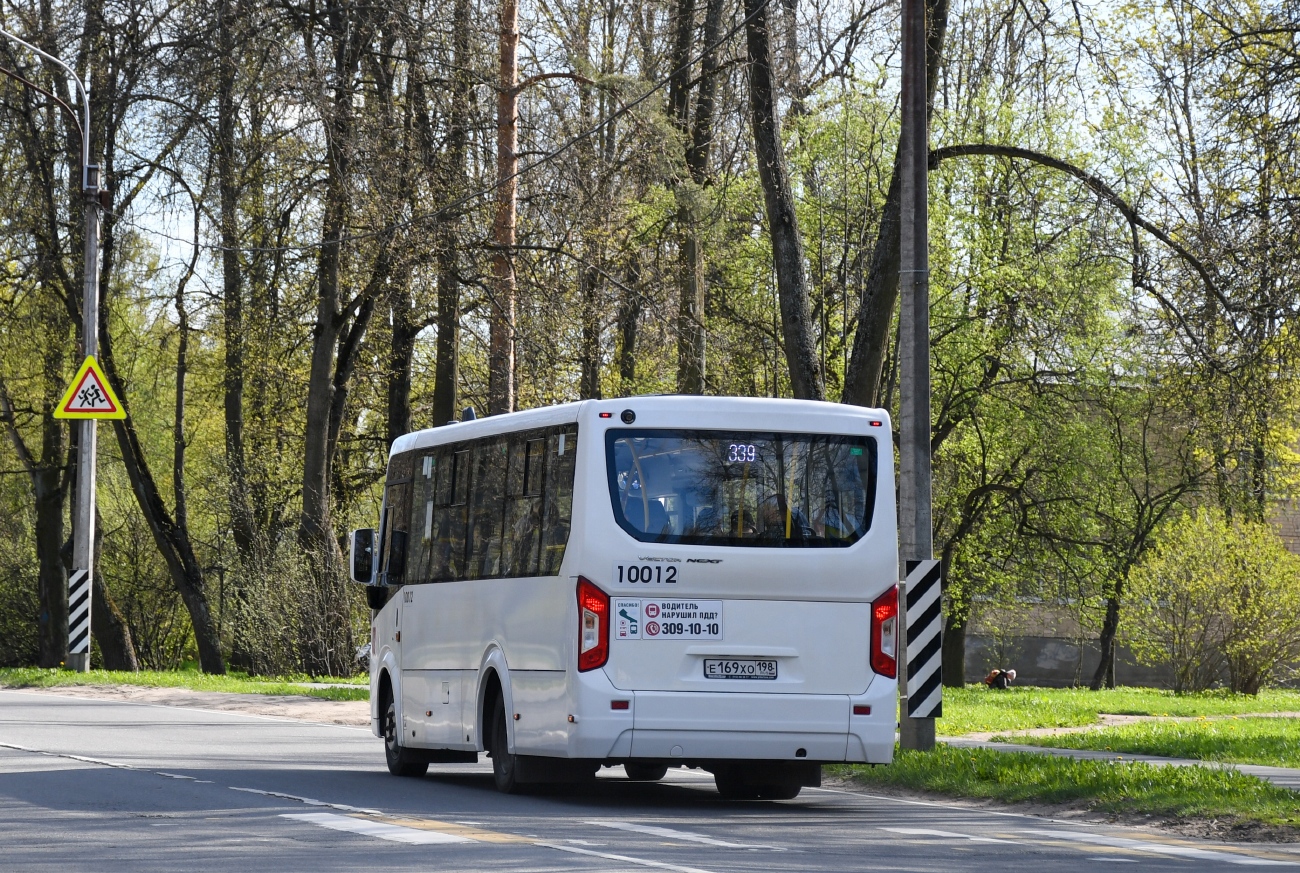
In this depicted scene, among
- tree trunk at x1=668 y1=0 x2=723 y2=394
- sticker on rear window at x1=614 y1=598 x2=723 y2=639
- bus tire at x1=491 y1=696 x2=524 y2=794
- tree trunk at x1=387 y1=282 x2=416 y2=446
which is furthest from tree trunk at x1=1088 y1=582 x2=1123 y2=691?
sticker on rear window at x1=614 y1=598 x2=723 y2=639

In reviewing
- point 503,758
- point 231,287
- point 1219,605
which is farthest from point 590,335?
point 503,758

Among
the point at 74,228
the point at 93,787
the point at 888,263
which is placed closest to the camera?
the point at 93,787

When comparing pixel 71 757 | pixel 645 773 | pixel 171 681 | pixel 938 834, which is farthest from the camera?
pixel 171 681

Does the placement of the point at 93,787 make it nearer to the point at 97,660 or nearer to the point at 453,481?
the point at 453,481

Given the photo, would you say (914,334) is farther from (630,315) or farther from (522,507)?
(630,315)

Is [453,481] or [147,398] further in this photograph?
[147,398]

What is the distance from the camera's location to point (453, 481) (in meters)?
15.7

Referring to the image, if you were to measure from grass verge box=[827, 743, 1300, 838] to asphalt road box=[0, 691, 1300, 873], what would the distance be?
0.64 metres

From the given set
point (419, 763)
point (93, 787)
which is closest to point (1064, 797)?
point (419, 763)

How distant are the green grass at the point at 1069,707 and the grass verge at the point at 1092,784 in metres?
5.50

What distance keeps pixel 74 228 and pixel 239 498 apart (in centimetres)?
591

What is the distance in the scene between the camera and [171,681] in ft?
104

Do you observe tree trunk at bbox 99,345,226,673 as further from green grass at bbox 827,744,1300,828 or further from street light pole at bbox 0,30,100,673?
green grass at bbox 827,744,1300,828

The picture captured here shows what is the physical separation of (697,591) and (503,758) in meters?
2.39
